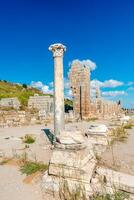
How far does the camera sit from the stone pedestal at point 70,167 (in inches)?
204

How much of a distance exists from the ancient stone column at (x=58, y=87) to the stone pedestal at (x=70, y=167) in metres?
4.53

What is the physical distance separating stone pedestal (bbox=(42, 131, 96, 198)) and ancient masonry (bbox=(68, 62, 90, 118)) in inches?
744

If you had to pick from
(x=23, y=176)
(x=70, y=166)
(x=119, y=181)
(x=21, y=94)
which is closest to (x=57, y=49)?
(x=23, y=176)

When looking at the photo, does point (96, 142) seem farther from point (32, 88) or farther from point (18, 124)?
point (32, 88)

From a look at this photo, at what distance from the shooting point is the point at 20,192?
17.2 feet

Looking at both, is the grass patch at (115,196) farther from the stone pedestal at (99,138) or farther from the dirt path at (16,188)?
the stone pedestal at (99,138)

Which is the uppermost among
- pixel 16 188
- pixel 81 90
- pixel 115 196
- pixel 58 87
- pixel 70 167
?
pixel 81 90

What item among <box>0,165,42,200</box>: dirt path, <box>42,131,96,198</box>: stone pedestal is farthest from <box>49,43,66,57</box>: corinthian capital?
<box>0,165,42,200</box>: dirt path

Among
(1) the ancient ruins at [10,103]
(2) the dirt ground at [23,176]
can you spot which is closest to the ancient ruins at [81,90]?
(1) the ancient ruins at [10,103]

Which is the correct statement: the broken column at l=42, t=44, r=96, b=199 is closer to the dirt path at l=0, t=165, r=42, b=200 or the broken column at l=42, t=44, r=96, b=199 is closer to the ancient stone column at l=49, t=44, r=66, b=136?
the dirt path at l=0, t=165, r=42, b=200

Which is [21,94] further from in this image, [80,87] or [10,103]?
[80,87]

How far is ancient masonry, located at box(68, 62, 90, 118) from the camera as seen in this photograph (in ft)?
81.3

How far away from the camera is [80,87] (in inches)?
985

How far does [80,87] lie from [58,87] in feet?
47.9
